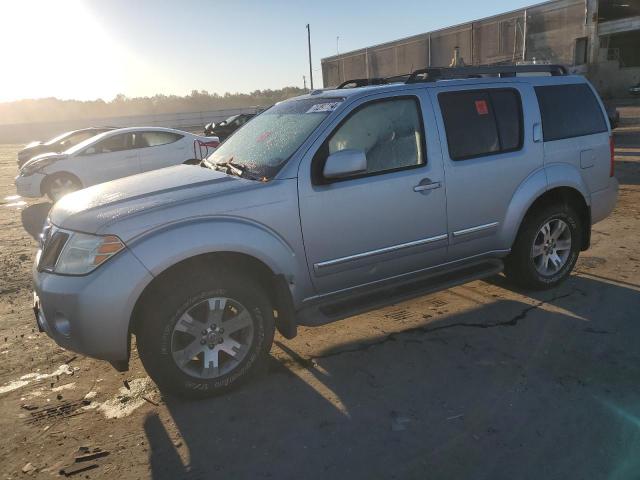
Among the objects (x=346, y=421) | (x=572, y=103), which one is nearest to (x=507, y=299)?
(x=572, y=103)

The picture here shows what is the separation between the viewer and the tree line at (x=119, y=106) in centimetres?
7625

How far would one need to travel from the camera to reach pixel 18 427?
3.06m

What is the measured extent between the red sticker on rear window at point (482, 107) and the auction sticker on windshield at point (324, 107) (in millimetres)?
1268

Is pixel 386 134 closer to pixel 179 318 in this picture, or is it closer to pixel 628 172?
pixel 179 318

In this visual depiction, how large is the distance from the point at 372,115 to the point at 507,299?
2.17 metres

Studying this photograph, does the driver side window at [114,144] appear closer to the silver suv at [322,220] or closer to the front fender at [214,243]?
the silver suv at [322,220]

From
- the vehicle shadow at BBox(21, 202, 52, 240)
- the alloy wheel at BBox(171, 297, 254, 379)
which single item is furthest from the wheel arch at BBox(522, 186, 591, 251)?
the vehicle shadow at BBox(21, 202, 52, 240)

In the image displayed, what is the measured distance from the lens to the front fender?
9.54 ft

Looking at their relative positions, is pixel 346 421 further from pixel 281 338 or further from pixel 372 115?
pixel 372 115

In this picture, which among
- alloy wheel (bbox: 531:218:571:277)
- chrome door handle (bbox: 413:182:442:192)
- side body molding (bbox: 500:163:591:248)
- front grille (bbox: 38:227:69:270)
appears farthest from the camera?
alloy wheel (bbox: 531:218:571:277)

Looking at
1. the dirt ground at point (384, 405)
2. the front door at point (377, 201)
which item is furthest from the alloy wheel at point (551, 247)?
the front door at point (377, 201)

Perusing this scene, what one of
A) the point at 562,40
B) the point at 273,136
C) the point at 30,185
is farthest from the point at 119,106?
the point at 273,136

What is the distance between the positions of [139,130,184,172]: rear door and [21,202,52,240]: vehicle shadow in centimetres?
219

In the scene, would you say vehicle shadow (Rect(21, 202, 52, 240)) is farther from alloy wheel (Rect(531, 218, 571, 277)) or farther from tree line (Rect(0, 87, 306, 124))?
tree line (Rect(0, 87, 306, 124))
